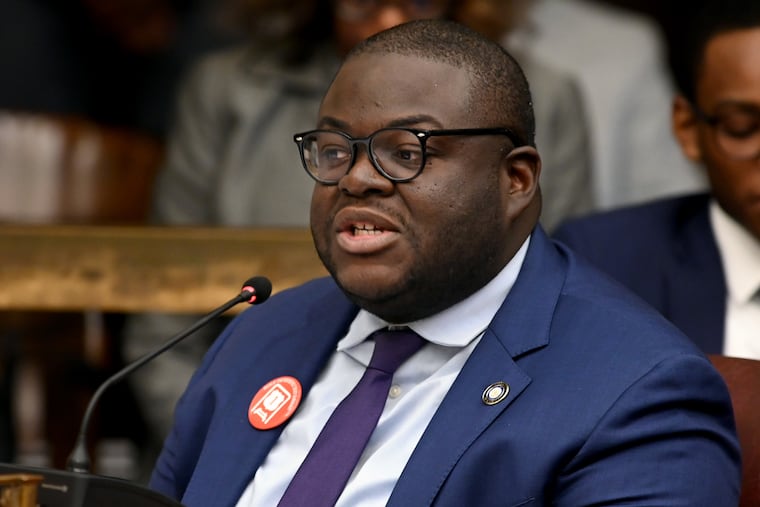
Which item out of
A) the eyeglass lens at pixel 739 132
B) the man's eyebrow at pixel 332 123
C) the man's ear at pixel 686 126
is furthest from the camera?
the man's ear at pixel 686 126

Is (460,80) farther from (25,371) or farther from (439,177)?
(25,371)

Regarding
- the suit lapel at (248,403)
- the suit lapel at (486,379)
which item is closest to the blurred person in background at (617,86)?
the suit lapel at (248,403)

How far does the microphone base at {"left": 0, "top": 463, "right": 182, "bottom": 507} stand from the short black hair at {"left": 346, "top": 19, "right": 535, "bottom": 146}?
2.13 ft

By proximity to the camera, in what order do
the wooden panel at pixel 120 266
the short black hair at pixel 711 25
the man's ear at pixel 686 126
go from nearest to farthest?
the short black hair at pixel 711 25
the man's ear at pixel 686 126
the wooden panel at pixel 120 266

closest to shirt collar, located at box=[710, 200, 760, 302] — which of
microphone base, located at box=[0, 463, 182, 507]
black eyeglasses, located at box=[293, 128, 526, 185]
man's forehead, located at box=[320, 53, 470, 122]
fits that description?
black eyeglasses, located at box=[293, 128, 526, 185]

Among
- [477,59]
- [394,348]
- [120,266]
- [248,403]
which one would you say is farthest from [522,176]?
[120,266]

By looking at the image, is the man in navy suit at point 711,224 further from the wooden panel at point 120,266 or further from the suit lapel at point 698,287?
the wooden panel at point 120,266

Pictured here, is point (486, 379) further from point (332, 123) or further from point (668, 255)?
point (668, 255)

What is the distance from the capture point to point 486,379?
1883 mm

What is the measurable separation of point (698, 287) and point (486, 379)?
93 cm

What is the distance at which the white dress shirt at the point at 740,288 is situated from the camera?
8.63 ft

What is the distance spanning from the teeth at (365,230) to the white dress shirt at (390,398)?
0.15m

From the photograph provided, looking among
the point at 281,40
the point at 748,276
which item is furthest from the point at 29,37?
the point at 748,276

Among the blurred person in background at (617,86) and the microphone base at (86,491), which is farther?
the blurred person in background at (617,86)
